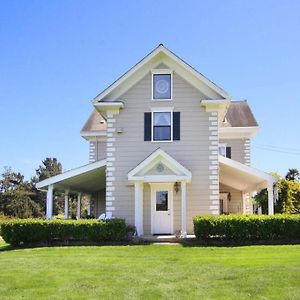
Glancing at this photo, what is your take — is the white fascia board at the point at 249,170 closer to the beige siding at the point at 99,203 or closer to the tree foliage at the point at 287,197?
the tree foliage at the point at 287,197

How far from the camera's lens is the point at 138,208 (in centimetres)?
2025

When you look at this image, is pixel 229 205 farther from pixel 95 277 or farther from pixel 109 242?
pixel 95 277

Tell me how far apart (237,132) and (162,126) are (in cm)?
884

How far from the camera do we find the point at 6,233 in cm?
1831

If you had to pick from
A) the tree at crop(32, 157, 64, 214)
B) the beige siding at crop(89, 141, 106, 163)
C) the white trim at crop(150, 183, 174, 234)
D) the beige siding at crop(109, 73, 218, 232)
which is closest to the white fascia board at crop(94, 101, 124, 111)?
the beige siding at crop(109, 73, 218, 232)

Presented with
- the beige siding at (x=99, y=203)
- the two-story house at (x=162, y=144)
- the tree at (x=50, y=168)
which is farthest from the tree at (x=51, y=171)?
the two-story house at (x=162, y=144)

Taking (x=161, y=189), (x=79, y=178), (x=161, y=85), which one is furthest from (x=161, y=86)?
(x=79, y=178)

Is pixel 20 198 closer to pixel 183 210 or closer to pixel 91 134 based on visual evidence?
pixel 91 134

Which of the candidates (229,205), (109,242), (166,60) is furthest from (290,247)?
(229,205)

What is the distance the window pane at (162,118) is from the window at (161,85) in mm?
722

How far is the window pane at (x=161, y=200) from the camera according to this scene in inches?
843

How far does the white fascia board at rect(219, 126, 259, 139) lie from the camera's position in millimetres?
28897

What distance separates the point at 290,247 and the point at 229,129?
13881 mm

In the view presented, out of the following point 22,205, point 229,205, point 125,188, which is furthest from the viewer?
point 22,205
